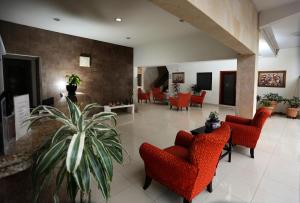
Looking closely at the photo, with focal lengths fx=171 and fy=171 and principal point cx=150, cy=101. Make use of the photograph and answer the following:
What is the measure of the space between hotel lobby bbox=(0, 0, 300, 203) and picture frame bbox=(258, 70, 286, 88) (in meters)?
0.04

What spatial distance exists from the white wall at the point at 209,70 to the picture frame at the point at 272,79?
1414 millimetres

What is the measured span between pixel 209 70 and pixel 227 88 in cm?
142

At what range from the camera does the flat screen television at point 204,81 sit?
991 cm

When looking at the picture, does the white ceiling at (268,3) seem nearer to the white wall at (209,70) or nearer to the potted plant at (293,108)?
the potted plant at (293,108)

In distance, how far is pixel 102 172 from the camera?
3.49ft

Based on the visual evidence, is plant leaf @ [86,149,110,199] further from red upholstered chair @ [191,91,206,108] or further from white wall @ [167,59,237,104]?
white wall @ [167,59,237,104]

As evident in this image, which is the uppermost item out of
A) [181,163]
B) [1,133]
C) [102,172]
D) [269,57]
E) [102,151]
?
[269,57]

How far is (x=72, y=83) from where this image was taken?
207 inches

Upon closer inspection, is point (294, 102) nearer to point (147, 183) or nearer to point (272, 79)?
point (272, 79)

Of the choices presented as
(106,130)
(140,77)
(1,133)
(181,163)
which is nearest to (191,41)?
(181,163)

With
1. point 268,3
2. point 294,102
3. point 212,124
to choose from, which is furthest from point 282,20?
point 294,102

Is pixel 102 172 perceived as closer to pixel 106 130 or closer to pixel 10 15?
pixel 106 130

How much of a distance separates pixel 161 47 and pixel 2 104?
20.7 feet

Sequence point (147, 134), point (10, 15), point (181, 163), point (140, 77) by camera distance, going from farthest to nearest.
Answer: point (140, 77)
point (147, 134)
point (10, 15)
point (181, 163)
